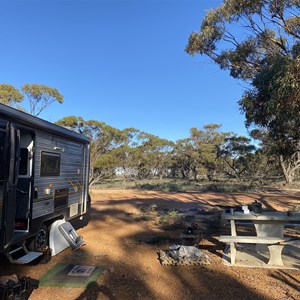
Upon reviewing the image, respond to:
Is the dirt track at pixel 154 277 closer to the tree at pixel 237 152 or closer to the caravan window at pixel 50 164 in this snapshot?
the caravan window at pixel 50 164

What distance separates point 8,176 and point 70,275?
6.44 ft

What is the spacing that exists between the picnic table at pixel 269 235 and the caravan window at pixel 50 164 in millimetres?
3476

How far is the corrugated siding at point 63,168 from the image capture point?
244 inches

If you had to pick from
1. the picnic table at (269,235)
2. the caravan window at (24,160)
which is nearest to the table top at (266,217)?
the picnic table at (269,235)

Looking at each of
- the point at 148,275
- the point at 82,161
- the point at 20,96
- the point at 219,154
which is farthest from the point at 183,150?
the point at 148,275

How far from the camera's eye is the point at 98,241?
8.18m

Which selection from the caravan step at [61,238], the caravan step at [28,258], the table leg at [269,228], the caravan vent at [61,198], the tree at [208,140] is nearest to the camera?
the caravan step at [28,258]

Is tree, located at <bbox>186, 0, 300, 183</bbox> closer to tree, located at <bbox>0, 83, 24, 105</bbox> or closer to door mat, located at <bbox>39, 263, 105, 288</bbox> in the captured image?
door mat, located at <bbox>39, 263, 105, 288</bbox>

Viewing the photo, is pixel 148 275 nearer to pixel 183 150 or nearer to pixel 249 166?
pixel 249 166

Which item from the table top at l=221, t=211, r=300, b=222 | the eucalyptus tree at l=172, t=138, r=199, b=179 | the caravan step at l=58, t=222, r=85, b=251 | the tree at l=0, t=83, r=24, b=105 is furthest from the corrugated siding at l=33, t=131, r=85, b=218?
the eucalyptus tree at l=172, t=138, r=199, b=179

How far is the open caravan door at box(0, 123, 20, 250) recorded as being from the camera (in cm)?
488

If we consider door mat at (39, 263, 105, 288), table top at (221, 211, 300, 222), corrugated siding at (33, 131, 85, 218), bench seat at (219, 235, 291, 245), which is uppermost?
corrugated siding at (33, 131, 85, 218)

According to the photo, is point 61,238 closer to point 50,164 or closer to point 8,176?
point 50,164

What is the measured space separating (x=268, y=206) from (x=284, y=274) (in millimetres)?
10521
